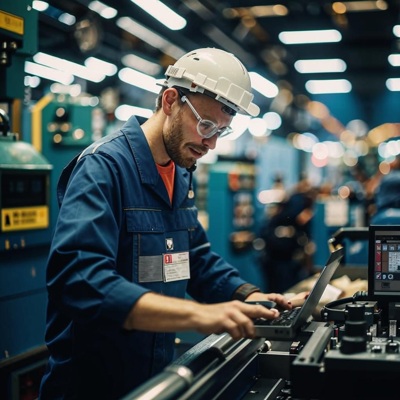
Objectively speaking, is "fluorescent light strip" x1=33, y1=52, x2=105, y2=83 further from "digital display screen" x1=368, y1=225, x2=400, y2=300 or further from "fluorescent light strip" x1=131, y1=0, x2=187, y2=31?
"digital display screen" x1=368, y1=225, x2=400, y2=300

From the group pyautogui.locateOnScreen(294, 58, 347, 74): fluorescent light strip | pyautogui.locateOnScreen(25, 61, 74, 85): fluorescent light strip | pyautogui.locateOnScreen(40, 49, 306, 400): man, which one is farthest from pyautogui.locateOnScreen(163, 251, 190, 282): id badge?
pyautogui.locateOnScreen(294, 58, 347, 74): fluorescent light strip

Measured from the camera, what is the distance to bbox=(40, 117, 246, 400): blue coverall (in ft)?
5.58

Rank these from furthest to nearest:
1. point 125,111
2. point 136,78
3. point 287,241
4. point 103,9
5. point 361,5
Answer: point 125,111
point 136,78
point 361,5
point 287,241
point 103,9

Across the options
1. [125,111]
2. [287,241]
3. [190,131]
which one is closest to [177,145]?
[190,131]

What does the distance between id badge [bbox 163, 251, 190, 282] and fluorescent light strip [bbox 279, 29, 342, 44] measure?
9.12 m

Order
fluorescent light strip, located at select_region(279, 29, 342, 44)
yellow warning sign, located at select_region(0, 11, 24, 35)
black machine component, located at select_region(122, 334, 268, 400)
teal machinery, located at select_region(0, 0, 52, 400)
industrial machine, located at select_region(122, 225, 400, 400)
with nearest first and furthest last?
black machine component, located at select_region(122, 334, 268, 400) → industrial machine, located at select_region(122, 225, 400, 400) → yellow warning sign, located at select_region(0, 11, 24, 35) → teal machinery, located at select_region(0, 0, 52, 400) → fluorescent light strip, located at select_region(279, 29, 342, 44)

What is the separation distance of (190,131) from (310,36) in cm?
965

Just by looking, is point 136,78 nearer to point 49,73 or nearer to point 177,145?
point 49,73

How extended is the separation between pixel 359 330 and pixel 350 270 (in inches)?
84.0

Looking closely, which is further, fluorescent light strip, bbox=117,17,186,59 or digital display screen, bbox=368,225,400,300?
fluorescent light strip, bbox=117,17,186,59

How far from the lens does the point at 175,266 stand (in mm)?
2230

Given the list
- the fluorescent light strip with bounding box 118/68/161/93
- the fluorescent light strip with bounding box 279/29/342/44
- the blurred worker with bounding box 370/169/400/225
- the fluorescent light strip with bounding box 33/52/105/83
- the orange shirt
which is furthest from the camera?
the fluorescent light strip with bounding box 118/68/161/93

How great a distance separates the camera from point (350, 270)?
12.0 ft

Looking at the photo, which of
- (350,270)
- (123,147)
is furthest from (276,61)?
(123,147)
